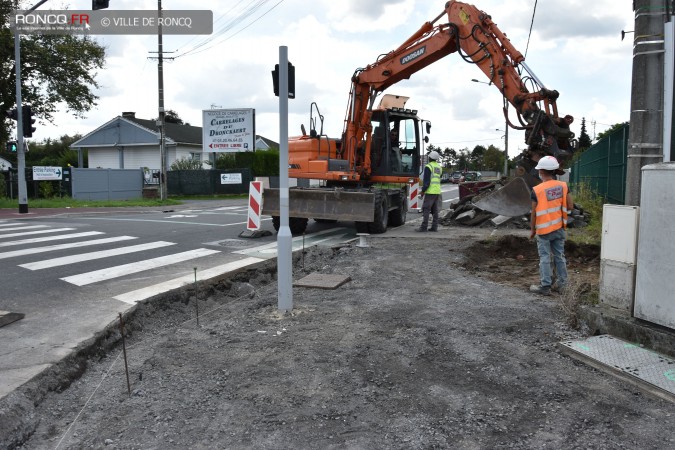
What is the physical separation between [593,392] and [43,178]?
29.7 metres


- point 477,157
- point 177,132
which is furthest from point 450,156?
point 177,132

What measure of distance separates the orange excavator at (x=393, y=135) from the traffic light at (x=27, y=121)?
1240cm

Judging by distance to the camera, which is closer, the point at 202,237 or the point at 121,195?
the point at 202,237

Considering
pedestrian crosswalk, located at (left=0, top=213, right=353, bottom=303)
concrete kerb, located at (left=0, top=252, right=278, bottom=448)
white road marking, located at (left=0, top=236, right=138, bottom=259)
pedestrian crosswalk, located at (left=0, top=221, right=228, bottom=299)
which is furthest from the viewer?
white road marking, located at (left=0, top=236, right=138, bottom=259)

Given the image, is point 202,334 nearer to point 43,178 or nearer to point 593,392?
point 593,392

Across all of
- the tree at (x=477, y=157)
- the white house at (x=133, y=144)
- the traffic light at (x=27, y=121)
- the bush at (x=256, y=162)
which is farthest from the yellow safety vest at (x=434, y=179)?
the tree at (x=477, y=157)

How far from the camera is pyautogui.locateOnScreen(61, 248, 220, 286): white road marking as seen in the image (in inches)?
311

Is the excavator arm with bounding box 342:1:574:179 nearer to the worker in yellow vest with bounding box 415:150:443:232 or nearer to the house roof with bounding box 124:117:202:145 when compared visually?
the worker in yellow vest with bounding box 415:150:443:232

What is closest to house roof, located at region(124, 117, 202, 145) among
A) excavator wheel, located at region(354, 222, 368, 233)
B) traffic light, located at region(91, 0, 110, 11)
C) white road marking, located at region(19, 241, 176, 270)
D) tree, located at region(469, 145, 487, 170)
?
traffic light, located at region(91, 0, 110, 11)

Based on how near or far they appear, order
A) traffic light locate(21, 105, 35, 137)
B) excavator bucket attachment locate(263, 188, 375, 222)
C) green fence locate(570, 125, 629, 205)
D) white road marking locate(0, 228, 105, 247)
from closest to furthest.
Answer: white road marking locate(0, 228, 105, 247), excavator bucket attachment locate(263, 188, 375, 222), green fence locate(570, 125, 629, 205), traffic light locate(21, 105, 35, 137)

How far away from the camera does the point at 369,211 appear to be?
12.0m

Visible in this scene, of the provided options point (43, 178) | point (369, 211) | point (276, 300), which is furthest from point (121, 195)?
point (276, 300)

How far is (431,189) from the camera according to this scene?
43.8 feet

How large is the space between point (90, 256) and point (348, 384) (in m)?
7.19
